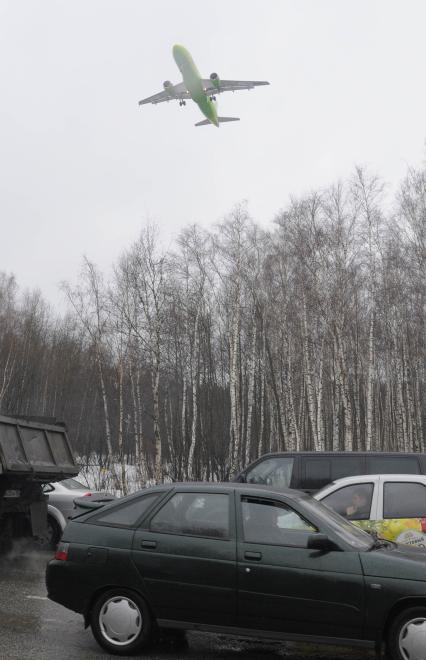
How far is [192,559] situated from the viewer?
5.27 m

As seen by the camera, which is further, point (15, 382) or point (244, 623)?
point (15, 382)

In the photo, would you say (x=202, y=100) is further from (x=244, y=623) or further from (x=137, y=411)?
(x=244, y=623)

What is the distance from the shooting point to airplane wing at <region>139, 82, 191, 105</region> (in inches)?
1293

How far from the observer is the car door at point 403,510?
7.22 metres

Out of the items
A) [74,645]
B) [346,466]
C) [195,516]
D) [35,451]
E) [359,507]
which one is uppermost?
[35,451]

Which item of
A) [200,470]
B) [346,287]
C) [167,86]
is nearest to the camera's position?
[346,287]

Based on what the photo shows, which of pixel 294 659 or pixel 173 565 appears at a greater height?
pixel 173 565

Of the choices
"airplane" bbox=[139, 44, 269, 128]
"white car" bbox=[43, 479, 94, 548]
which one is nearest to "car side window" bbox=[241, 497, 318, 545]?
"white car" bbox=[43, 479, 94, 548]

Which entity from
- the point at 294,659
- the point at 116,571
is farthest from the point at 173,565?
the point at 294,659

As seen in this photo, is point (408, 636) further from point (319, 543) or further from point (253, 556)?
point (253, 556)

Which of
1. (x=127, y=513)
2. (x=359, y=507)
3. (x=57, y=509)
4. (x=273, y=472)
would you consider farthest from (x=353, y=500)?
(x=57, y=509)

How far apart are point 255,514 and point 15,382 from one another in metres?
38.9

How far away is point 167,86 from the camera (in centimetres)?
3238

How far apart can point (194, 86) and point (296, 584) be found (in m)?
30.4
